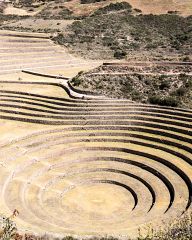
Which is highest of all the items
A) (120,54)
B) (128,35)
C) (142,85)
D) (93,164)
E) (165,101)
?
(128,35)

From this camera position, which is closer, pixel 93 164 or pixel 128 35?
pixel 93 164

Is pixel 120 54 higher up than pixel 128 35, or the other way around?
pixel 128 35

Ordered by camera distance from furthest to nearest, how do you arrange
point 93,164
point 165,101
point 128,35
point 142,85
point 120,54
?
point 128,35
point 120,54
point 142,85
point 165,101
point 93,164

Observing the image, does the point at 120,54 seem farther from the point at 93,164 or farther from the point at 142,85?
the point at 93,164

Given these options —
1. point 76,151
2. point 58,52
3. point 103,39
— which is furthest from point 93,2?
point 76,151

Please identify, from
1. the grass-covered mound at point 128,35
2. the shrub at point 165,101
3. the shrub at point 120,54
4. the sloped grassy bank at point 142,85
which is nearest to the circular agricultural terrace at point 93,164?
the shrub at point 165,101

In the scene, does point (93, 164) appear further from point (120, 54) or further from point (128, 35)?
point (128, 35)

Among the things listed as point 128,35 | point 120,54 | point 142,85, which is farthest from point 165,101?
point 128,35

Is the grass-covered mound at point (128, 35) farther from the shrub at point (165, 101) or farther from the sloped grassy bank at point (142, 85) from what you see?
the shrub at point (165, 101)

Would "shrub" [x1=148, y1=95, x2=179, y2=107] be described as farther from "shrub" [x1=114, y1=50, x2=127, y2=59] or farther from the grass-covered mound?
"shrub" [x1=114, y1=50, x2=127, y2=59]

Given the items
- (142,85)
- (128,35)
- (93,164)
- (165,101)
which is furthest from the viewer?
(128,35)
